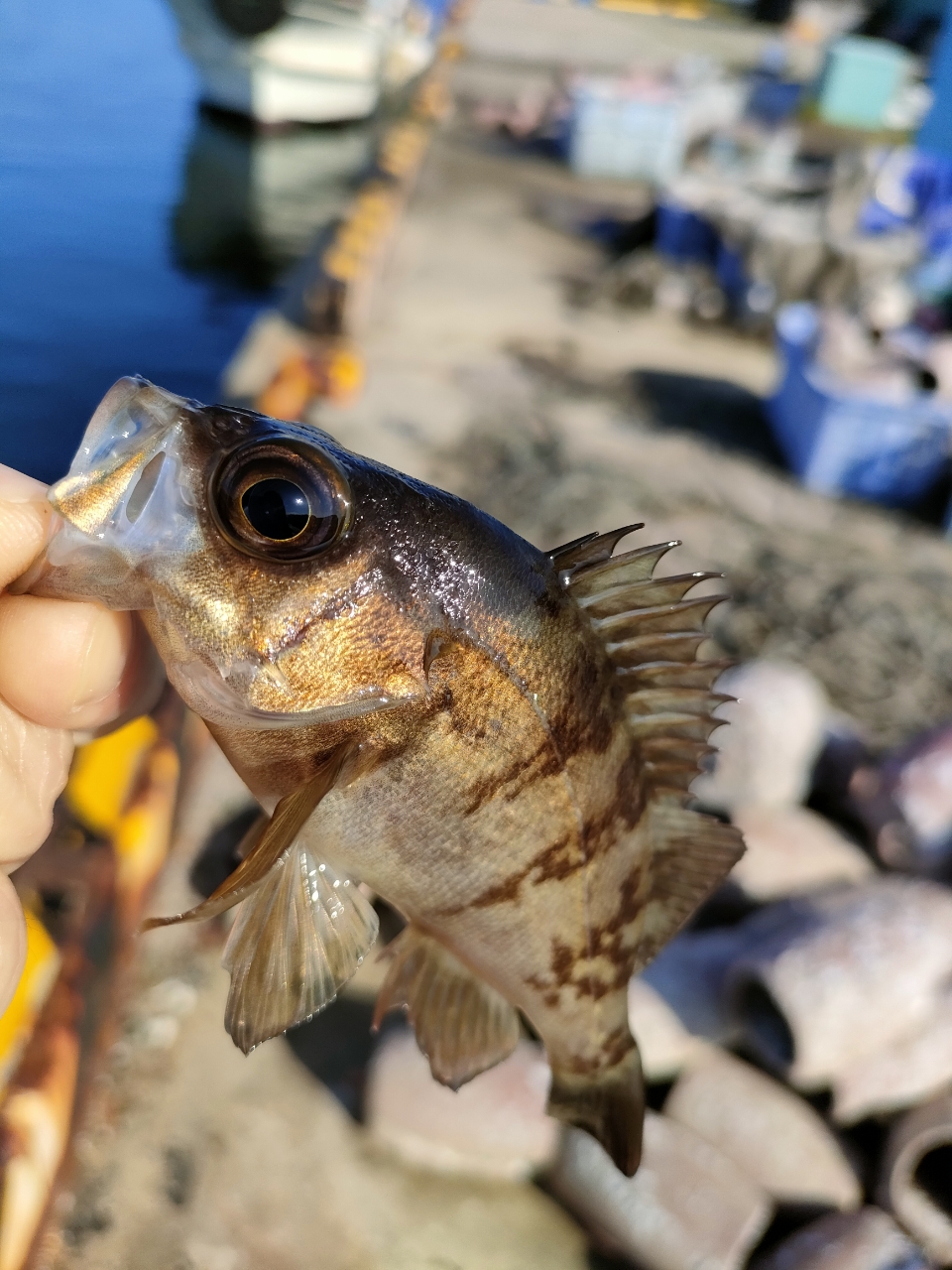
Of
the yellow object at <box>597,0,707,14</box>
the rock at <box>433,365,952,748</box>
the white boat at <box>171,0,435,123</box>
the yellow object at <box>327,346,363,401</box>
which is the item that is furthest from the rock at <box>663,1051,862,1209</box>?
the yellow object at <box>597,0,707,14</box>

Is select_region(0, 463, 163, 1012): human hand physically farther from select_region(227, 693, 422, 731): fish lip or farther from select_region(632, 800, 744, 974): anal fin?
select_region(632, 800, 744, 974): anal fin

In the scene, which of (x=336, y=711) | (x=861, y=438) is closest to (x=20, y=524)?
(x=336, y=711)

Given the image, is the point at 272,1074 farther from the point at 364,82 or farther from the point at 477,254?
the point at 364,82

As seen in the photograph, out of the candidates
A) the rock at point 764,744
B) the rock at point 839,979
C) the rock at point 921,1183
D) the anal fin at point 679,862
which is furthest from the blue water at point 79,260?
the rock at point 921,1183

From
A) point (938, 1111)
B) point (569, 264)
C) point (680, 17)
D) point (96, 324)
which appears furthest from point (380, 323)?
point (680, 17)

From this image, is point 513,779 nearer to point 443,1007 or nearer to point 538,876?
point 538,876

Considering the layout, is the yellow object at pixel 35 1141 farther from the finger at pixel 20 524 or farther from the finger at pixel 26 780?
the finger at pixel 20 524

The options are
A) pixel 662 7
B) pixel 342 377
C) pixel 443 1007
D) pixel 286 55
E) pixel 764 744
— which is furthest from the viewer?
pixel 662 7
